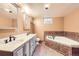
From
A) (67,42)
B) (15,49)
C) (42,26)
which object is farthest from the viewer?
(67,42)

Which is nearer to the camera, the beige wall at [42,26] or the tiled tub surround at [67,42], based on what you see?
the beige wall at [42,26]

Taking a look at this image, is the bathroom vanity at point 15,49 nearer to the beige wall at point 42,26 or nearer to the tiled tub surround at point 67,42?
the beige wall at point 42,26

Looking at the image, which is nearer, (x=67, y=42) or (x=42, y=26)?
(x=42, y=26)

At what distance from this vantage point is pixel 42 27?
190 centimetres

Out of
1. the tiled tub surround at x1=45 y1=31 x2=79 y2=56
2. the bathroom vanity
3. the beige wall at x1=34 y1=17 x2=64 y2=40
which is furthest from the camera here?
the tiled tub surround at x1=45 y1=31 x2=79 y2=56

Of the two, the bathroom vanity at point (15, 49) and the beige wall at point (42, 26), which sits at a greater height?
the beige wall at point (42, 26)

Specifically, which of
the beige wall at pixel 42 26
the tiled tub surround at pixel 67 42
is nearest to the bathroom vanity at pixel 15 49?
the beige wall at pixel 42 26

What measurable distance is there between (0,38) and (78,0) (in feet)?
4.70

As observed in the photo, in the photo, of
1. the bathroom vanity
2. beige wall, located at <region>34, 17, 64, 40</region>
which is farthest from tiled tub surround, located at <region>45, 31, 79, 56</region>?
the bathroom vanity

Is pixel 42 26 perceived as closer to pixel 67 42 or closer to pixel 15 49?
pixel 15 49

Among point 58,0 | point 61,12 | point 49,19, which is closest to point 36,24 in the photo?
point 49,19

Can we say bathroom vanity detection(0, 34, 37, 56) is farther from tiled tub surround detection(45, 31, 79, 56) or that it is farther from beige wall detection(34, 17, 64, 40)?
tiled tub surround detection(45, 31, 79, 56)

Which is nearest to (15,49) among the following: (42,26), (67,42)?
(42,26)

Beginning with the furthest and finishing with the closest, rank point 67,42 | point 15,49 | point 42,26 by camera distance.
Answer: point 67,42
point 42,26
point 15,49
